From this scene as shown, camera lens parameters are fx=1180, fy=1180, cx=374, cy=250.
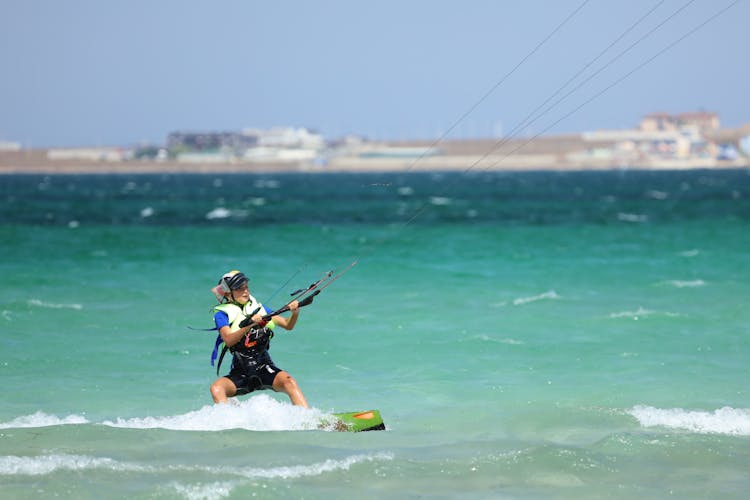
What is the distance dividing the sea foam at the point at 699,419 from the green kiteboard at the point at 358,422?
8.76 ft

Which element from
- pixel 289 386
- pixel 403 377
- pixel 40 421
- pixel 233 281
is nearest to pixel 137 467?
pixel 289 386

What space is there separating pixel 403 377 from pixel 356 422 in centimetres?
362

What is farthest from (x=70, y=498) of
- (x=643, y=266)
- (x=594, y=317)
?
(x=643, y=266)

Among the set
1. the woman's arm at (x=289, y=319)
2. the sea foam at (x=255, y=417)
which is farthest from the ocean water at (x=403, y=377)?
the woman's arm at (x=289, y=319)

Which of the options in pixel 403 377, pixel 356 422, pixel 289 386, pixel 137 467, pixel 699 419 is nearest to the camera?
pixel 137 467

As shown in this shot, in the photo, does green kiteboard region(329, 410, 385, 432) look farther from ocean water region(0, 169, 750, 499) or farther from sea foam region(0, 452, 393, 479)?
sea foam region(0, 452, 393, 479)

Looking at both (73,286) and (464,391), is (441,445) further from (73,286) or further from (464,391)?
(73,286)

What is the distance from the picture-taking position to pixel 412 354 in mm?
16250

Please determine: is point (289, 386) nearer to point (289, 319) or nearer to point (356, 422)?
point (289, 319)

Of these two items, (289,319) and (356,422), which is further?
(356,422)

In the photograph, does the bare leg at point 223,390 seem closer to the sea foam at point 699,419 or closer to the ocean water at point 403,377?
the ocean water at point 403,377

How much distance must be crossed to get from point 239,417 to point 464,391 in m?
3.45

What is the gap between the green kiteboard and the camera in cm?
1094

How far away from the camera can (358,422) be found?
1105 cm
